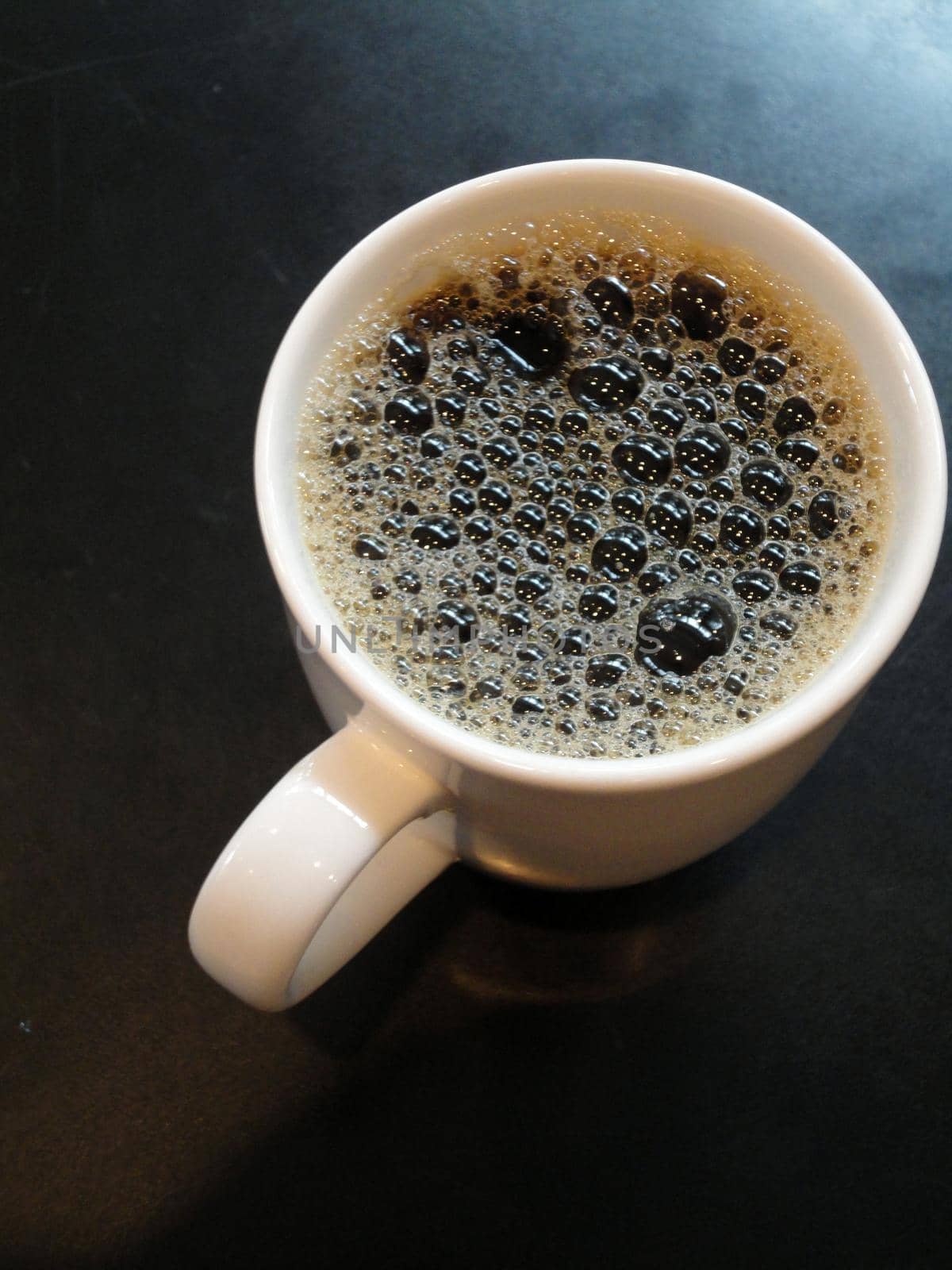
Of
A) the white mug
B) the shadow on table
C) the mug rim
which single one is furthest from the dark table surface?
the mug rim

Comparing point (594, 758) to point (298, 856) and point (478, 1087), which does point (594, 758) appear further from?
point (478, 1087)

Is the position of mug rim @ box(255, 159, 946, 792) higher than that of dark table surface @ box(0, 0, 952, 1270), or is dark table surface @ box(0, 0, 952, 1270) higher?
mug rim @ box(255, 159, 946, 792)

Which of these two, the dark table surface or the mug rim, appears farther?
the dark table surface

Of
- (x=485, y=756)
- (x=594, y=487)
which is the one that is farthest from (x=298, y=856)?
(x=594, y=487)

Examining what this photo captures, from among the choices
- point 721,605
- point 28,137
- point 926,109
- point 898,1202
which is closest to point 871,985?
point 898,1202

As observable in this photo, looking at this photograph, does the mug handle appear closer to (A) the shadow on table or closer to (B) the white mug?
(B) the white mug

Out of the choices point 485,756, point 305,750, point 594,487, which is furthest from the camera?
point 305,750
